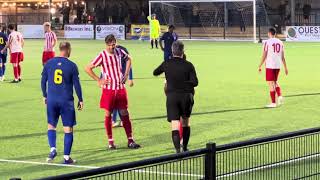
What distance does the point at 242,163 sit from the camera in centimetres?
796

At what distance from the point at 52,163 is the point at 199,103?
8100mm

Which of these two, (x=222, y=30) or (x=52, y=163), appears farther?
(x=222, y=30)

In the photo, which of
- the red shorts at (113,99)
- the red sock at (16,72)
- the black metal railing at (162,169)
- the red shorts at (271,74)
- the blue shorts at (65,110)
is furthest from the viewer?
the red sock at (16,72)

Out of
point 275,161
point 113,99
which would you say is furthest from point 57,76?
point 275,161

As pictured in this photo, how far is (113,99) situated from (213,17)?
42.4 m

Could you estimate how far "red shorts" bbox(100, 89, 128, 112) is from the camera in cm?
1174

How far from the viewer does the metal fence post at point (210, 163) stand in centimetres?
582

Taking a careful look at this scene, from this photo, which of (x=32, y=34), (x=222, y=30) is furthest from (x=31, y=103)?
(x=32, y=34)

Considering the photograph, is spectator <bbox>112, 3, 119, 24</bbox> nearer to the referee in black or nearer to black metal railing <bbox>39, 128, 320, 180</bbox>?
the referee in black

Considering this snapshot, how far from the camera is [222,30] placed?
53031 mm

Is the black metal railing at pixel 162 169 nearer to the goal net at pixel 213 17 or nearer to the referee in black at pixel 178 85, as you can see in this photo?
the referee in black at pixel 178 85

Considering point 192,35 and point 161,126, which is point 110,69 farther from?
point 192,35

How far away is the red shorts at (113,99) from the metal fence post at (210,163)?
580 cm

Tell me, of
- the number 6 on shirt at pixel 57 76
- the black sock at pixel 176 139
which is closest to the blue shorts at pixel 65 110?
the number 6 on shirt at pixel 57 76
